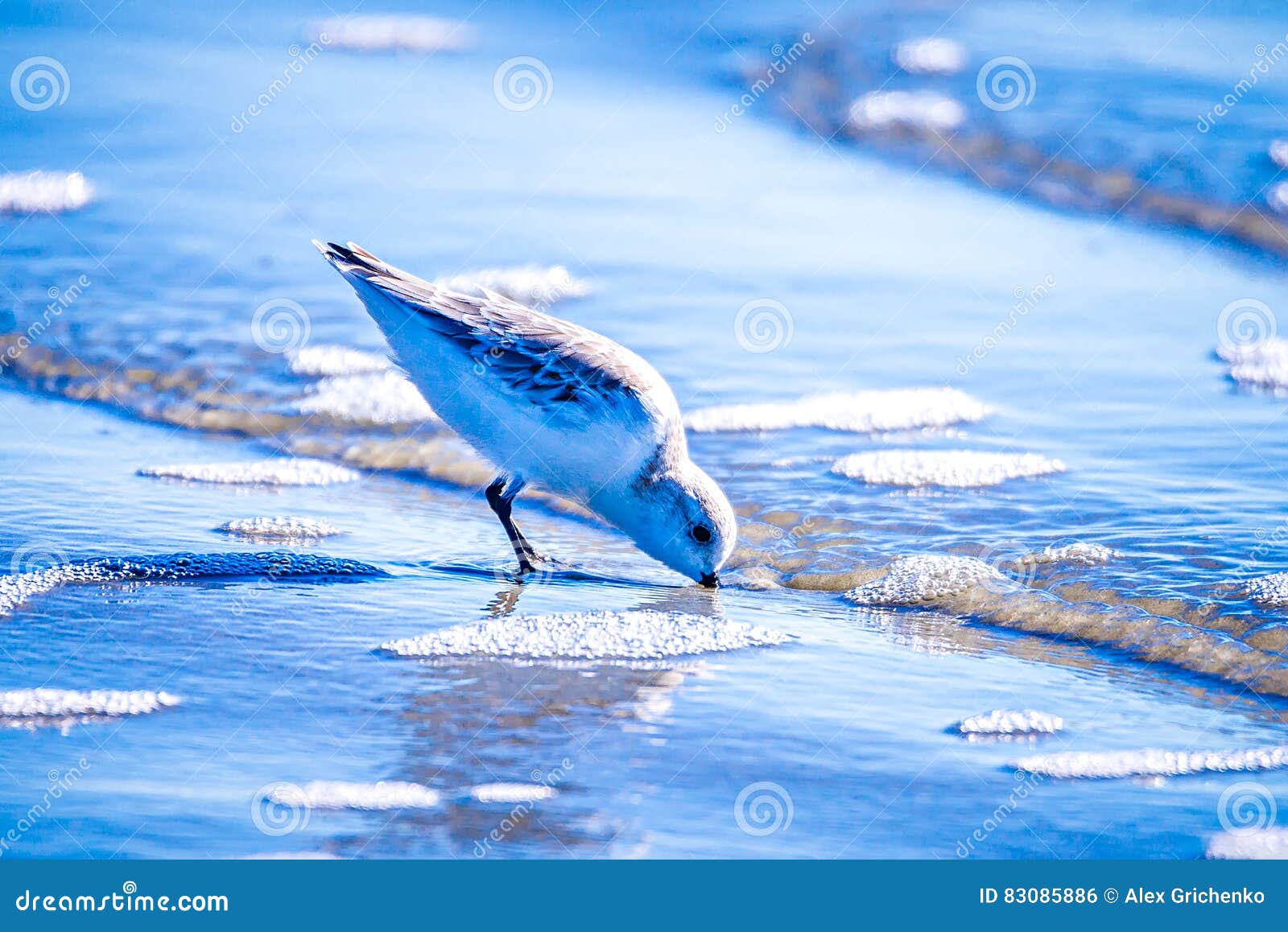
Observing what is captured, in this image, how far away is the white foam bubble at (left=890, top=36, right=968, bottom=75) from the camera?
50.4 feet

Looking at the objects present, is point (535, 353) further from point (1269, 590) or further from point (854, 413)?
point (1269, 590)

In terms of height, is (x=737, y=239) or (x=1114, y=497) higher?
(x=737, y=239)

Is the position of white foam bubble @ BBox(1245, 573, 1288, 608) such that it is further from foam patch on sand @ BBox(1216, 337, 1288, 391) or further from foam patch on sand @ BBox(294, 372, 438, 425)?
foam patch on sand @ BBox(294, 372, 438, 425)

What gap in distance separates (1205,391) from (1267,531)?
202 centimetres

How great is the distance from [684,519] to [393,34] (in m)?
12.4

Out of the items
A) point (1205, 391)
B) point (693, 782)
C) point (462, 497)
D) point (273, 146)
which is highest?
point (273, 146)

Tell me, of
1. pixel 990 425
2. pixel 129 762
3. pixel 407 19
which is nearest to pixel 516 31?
pixel 407 19

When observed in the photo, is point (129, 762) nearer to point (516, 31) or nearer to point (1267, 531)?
point (1267, 531)

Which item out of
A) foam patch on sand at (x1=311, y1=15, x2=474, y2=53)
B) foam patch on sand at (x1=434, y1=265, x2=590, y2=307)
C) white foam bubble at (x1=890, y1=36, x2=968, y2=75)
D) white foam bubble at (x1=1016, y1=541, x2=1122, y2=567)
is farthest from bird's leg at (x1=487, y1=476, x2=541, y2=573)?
foam patch on sand at (x1=311, y1=15, x2=474, y2=53)

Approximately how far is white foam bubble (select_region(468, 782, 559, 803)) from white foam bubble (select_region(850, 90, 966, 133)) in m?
10.9

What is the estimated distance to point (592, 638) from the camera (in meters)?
5.62

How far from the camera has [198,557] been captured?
628 centimetres

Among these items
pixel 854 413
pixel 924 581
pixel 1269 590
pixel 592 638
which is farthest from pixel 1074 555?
pixel 592 638

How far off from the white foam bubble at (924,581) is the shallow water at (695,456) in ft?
0.08
